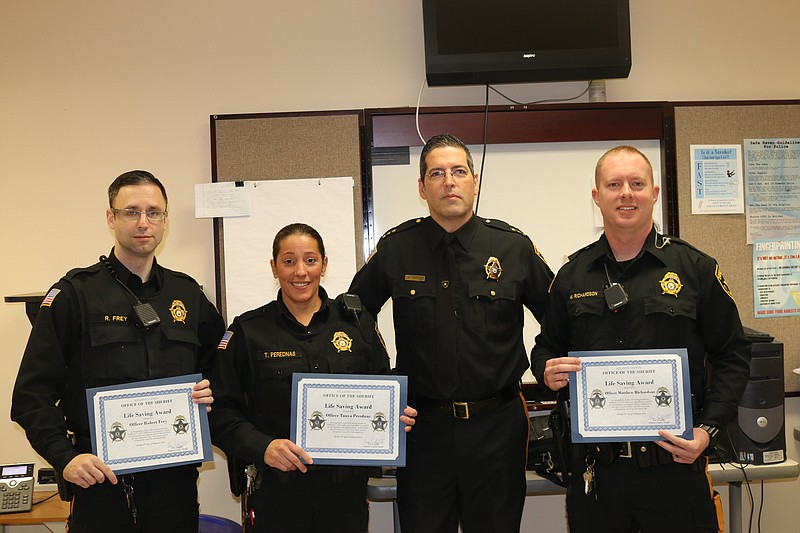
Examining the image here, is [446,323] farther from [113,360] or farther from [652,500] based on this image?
[113,360]

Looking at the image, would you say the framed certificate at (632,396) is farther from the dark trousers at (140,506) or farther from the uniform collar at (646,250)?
the dark trousers at (140,506)

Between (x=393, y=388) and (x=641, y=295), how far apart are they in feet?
3.25

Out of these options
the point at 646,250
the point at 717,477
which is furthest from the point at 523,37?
the point at 717,477

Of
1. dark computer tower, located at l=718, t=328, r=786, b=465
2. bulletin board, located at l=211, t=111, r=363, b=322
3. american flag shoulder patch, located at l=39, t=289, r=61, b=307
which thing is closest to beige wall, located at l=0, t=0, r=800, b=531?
bulletin board, located at l=211, t=111, r=363, b=322

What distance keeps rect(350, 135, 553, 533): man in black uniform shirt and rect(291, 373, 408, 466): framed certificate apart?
20 cm

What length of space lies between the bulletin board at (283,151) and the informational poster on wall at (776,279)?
97.5 inches

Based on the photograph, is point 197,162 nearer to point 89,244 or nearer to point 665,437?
point 89,244

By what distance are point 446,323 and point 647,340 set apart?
77 cm

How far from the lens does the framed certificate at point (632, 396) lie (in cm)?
245

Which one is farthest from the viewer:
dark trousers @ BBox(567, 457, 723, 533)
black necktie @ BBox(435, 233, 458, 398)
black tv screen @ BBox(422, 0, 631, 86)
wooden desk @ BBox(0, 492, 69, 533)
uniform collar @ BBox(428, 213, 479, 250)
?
black tv screen @ BBox(422, 0, 631, 86)

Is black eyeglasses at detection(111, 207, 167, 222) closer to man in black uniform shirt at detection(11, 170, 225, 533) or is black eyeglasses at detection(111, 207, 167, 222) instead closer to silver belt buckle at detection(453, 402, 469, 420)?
man in black uniform shirt at detection(11, 170, 225, 533)

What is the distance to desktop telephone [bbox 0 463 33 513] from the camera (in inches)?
144

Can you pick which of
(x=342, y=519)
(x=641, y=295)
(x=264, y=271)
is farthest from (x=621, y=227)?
(x=264, y=271)

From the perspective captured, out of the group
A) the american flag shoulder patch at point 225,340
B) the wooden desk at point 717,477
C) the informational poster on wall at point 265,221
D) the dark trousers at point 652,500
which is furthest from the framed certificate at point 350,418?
the informational poster on wall at point 265,221
